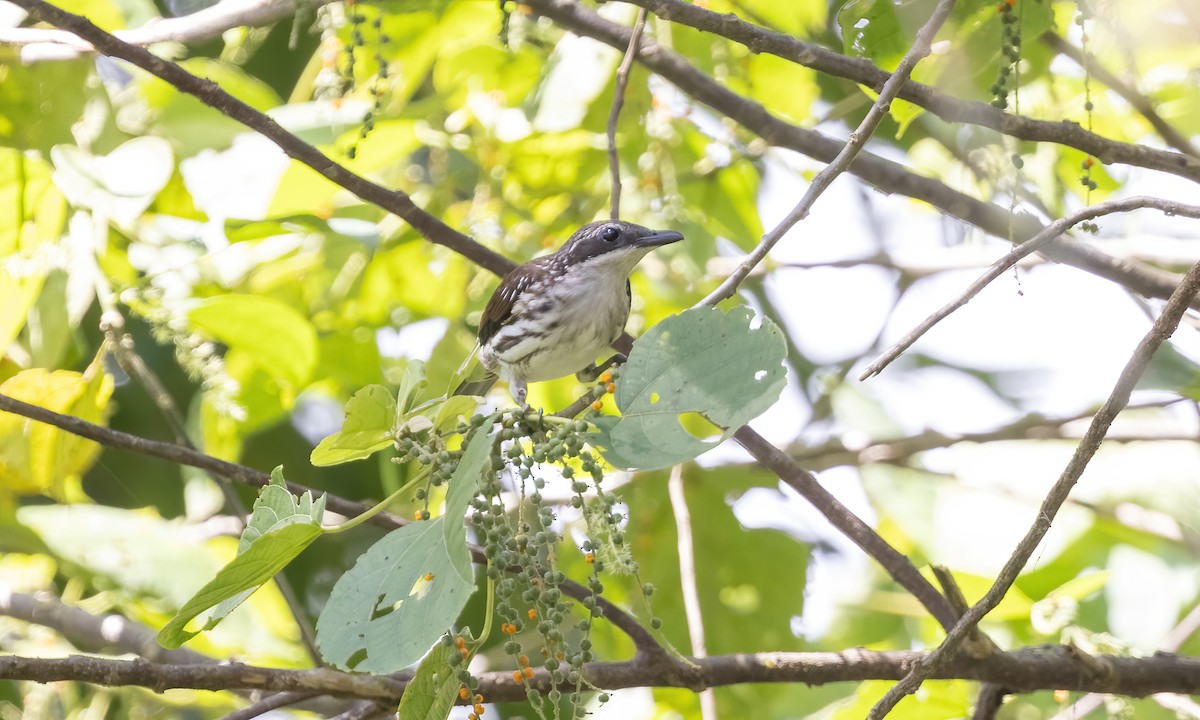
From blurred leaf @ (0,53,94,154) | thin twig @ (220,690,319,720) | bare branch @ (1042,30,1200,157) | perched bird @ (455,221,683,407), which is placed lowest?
thin twig @ (220,690,319,720)

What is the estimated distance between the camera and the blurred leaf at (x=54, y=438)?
3365 mm

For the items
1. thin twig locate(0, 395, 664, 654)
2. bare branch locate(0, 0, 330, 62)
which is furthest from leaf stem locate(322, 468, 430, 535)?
bare branch locate(0, 0, 330, 62)

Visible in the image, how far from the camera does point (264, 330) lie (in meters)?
3.66

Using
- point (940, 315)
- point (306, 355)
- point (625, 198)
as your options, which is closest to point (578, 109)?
point (625, 198)

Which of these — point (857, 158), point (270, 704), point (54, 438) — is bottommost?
point (270, 704)

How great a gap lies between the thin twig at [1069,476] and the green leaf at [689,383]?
2.04 feet

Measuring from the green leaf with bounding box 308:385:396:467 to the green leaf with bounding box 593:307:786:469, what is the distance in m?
0.44

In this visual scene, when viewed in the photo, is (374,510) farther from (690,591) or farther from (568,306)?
(568,306)

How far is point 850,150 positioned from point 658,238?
51.4 inches

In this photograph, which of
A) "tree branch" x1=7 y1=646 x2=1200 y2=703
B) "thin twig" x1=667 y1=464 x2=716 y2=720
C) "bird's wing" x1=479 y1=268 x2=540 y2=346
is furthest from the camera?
"bird's wing" x1=479 y1=268 x2=540 y2=346

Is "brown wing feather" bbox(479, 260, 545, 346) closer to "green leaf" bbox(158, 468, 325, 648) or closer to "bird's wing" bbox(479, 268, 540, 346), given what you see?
"bird's wing" bbox(479, 268, 540, 346)

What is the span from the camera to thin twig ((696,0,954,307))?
241 cm

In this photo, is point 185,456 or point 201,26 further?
point 201,26

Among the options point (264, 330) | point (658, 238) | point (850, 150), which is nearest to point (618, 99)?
point (658, 238)
